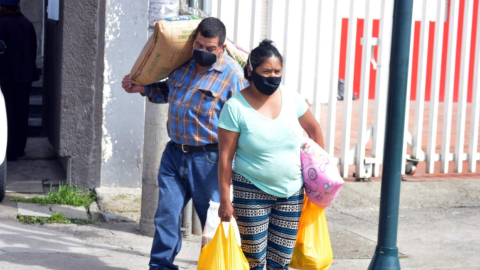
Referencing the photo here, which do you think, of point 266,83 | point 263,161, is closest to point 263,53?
point 266,83

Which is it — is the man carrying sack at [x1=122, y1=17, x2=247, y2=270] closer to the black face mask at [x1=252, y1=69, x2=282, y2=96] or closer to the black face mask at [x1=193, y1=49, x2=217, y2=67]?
the black face mask at [x1=193, y1=49, x2=217, y2=67]

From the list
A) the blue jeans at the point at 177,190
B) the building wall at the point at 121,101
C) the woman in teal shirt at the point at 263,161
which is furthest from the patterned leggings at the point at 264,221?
the building wall at the point at 121,101

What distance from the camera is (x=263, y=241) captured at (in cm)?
362

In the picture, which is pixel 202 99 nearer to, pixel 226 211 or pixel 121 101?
pixel 226 211

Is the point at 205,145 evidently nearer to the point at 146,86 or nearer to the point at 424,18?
the point at 146,86

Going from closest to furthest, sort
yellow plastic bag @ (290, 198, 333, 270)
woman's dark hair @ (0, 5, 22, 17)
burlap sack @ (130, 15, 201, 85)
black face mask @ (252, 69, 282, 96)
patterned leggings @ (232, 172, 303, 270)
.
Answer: black face mask @ (252, 69, 282, 96), patterned leggings @ (232, 172, 303, 270), yellow plastic bag @ (290, 198, 333, 270), burlap sack @ (130, 15, 201, 85), woman's dark hair @ (0, 5, 22, 17)

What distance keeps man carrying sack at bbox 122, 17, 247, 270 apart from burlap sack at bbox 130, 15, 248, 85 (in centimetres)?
6

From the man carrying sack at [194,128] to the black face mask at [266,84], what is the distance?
42 cm

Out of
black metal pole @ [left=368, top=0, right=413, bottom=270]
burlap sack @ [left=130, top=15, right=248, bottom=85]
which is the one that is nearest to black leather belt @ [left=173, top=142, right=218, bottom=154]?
burlap sack @ [left=130, top=15, right=248, bottom=85]

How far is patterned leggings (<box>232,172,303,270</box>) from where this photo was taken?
139 inches

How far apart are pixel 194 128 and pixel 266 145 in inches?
23.3

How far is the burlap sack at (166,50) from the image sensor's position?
381 cm

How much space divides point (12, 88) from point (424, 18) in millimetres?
4672

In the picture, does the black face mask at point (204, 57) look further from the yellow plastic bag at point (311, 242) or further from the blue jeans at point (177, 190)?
the yellow plastic bag at point (311, 242)
